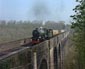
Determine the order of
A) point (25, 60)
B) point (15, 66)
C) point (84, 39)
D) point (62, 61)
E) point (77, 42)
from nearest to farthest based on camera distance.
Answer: point (15, 66) → point (25, 60) → point (84, 39) → point (77, 42) → point (62, 61)

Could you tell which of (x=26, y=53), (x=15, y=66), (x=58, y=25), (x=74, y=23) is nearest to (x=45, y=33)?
(x=74, y=23)

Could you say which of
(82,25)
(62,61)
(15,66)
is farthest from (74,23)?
(15,66)

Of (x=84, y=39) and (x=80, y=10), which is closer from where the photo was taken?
(x=80, y=10)

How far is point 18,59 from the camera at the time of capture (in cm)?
1351

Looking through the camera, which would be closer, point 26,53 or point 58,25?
point 26,53

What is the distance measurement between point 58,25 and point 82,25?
57127 millimetres

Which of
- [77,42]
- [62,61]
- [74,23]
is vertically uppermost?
[74,23]

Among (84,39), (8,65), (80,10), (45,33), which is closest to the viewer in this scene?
(8,65)

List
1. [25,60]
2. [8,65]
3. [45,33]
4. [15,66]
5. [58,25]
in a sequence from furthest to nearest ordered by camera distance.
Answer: [58,25] < [45,33] < [25,60] < [15,66] < [8,65]

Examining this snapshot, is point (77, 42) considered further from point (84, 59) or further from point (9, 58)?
point (9, 58)

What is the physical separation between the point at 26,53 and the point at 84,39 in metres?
12.4

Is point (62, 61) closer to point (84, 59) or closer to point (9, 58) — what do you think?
point (84, 59)

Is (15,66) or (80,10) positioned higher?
(80,10)

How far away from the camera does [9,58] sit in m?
12.3
